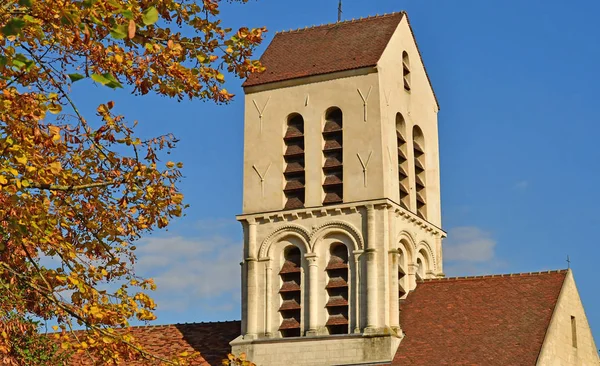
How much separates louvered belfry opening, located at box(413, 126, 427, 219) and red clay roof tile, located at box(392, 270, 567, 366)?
304cm

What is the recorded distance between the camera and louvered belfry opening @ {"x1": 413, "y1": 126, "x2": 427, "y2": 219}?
131ft

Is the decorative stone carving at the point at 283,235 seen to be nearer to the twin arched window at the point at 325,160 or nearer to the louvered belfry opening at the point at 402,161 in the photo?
the twin arched window at the point at 325,160

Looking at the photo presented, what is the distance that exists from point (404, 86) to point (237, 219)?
7.43m

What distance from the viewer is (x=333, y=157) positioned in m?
37.5

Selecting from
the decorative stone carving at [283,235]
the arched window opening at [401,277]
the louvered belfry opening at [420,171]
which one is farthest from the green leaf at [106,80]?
the louvered belfry opening at [420,171]

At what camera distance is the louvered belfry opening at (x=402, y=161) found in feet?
126

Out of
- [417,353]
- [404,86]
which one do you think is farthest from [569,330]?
[404,86]

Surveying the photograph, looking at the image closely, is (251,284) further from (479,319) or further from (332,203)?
(479,319)

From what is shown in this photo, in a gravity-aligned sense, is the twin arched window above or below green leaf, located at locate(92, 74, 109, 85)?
above

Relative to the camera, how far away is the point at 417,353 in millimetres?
34438

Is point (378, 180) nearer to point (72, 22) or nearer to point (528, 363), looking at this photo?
point (528, 363)

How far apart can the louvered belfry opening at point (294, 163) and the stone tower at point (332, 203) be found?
0.15 feet

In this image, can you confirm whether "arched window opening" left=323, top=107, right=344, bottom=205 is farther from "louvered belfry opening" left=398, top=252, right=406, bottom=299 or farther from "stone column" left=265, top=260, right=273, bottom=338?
"louvered belfry opening" left=398, top=252, right=406, bottom=299

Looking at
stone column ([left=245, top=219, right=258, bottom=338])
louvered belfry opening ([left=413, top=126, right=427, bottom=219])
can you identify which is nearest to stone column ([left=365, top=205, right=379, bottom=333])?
stone column ([left=245, top=219, right=258, bottom=338])
